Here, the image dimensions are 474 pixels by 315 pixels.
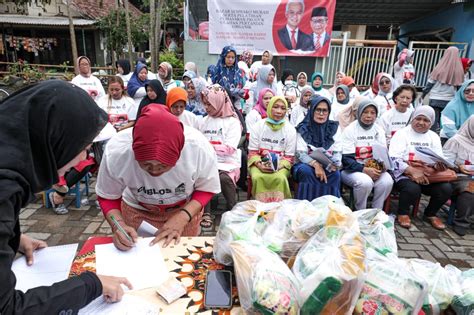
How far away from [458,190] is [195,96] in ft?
12.8

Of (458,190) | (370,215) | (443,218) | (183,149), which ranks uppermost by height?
(183,149)

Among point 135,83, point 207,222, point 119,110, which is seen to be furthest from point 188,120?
point 135,83

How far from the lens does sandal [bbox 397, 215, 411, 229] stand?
389 centimetres

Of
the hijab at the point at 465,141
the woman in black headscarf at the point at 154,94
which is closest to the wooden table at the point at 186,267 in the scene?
the woman in black headscarf at the point at 154,94

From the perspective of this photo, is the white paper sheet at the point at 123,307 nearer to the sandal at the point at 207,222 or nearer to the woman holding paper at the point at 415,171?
the sandal at the point at 207,222

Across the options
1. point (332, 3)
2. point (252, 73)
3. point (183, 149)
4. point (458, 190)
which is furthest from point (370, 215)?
point (332, 3)

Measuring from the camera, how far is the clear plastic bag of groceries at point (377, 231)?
1425mm

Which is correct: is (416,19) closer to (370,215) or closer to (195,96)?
(195,96)

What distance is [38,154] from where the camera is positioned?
0.96 metres

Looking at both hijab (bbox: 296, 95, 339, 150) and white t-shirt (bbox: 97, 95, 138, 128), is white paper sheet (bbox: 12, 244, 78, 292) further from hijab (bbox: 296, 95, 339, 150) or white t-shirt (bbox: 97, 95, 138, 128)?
white t-shirt (bbox: 97, 95, 138, 128)

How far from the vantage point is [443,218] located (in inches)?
168

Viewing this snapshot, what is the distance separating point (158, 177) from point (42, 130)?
0.93 metres

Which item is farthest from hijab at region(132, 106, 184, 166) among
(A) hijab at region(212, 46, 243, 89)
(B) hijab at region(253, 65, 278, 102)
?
(B) hijab at region(253, 65, 278, 102)

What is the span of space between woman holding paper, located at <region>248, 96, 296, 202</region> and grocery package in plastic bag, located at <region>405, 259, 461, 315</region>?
235 cm
